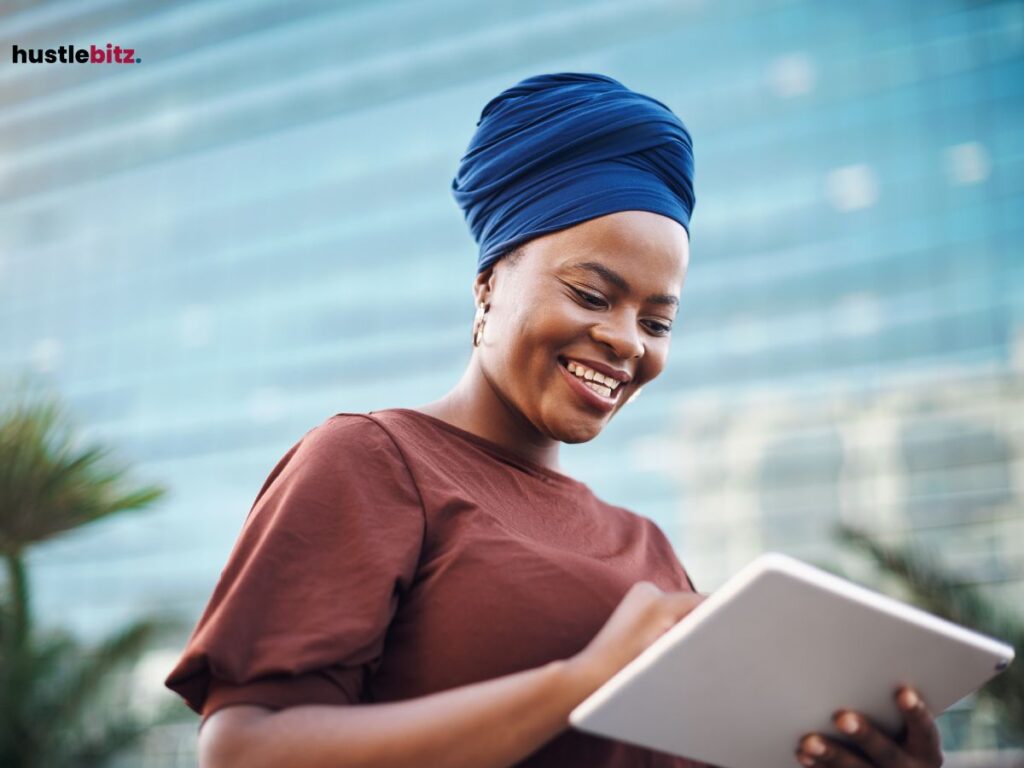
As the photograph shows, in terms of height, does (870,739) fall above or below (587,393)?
below

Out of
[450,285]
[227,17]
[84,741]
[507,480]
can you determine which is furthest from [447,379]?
[507,480]

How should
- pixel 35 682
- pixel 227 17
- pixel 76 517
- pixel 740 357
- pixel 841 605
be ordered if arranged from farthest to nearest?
pixel 227 17, pixel 740 357, pixel 35 682, pixel 76 517, pixel 841 605

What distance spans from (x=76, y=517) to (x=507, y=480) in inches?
188

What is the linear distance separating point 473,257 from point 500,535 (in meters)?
30.9

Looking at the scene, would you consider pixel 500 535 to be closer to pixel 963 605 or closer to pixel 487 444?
pixel 487 444

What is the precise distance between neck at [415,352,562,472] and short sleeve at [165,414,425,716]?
0.91ft

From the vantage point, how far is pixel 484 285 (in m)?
1.73

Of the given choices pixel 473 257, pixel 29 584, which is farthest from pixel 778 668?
pixel 473 257

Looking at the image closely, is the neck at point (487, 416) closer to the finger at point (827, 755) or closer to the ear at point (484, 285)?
the ear at point (484, 285)

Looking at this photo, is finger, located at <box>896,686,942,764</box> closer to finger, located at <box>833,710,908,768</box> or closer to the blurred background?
finger, located at <box>833,710,908,768</box>

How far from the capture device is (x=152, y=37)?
145 feet

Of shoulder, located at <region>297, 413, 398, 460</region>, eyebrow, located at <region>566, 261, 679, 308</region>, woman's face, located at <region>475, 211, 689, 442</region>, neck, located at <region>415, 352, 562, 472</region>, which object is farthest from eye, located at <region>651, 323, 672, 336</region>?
shoulder, located at <region>297, 413, 398, 460</region>

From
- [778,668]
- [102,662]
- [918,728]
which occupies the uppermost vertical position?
[778,668]

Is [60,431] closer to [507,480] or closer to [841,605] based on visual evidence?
[507,480]
